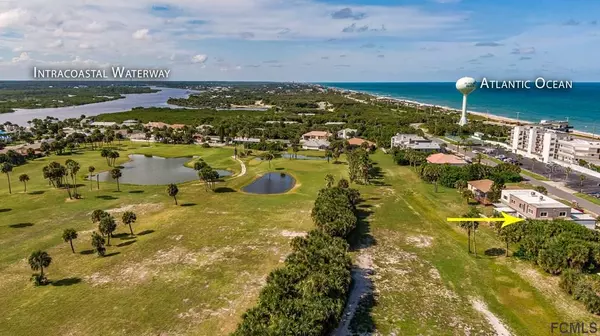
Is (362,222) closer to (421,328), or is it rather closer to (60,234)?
(421,328)

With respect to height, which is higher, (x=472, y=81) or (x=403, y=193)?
(x=472, y=81)

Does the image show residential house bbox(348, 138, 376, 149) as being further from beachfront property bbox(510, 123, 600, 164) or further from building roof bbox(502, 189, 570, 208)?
building roof bbox(502, 189, 570, 208)

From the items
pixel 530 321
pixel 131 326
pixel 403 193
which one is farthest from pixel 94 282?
pixel 403 193

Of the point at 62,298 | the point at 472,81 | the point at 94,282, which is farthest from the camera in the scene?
the point at 472,81

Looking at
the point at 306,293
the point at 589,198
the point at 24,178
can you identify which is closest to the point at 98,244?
the point at 306,293

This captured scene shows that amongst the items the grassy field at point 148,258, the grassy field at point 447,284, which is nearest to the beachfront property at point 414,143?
the grassy field at point 148,258

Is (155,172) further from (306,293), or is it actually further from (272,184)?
(306,293)
